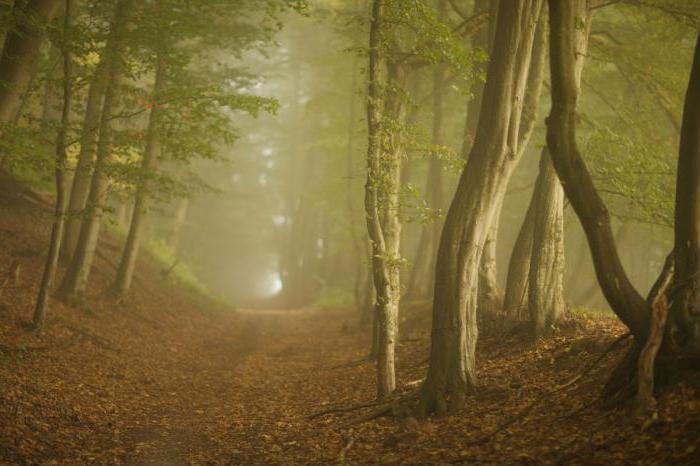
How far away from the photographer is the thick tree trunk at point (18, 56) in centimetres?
1046

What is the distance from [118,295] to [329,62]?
11.6 meters

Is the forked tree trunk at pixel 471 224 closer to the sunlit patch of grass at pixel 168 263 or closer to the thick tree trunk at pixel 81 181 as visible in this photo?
the thick tree trunk at pixel 81 181

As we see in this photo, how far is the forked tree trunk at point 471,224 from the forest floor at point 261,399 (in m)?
0.63

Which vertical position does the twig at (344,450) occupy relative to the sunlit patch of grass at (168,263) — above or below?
below

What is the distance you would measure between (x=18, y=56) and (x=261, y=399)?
818 cm

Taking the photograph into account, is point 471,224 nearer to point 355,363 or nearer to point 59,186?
point 355,363

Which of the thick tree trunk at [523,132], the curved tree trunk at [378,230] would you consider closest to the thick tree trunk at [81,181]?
the curved tree trunk at [378,230]

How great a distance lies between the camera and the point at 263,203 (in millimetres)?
48562

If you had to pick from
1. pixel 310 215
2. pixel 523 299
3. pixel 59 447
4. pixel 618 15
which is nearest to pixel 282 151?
pixel 310 215

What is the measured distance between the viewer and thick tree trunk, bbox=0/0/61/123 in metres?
10.5

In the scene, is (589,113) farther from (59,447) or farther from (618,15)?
(59,447)

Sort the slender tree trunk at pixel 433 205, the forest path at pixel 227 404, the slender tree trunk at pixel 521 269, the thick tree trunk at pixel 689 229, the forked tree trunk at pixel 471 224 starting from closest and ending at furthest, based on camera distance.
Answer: the thick tree trunk at pixel 689 229, the forest path at pixel 227 404, the forked tree trunk at pixel 471 224, the slender tree trunk at pixel 521 269, the slender tree trunk at pixel 433 205

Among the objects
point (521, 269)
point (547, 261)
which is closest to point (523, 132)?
point (547, 261)

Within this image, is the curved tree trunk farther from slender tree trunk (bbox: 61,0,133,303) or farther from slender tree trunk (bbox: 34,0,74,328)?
slender tree trunk (bbox: 34,0,74,328)
